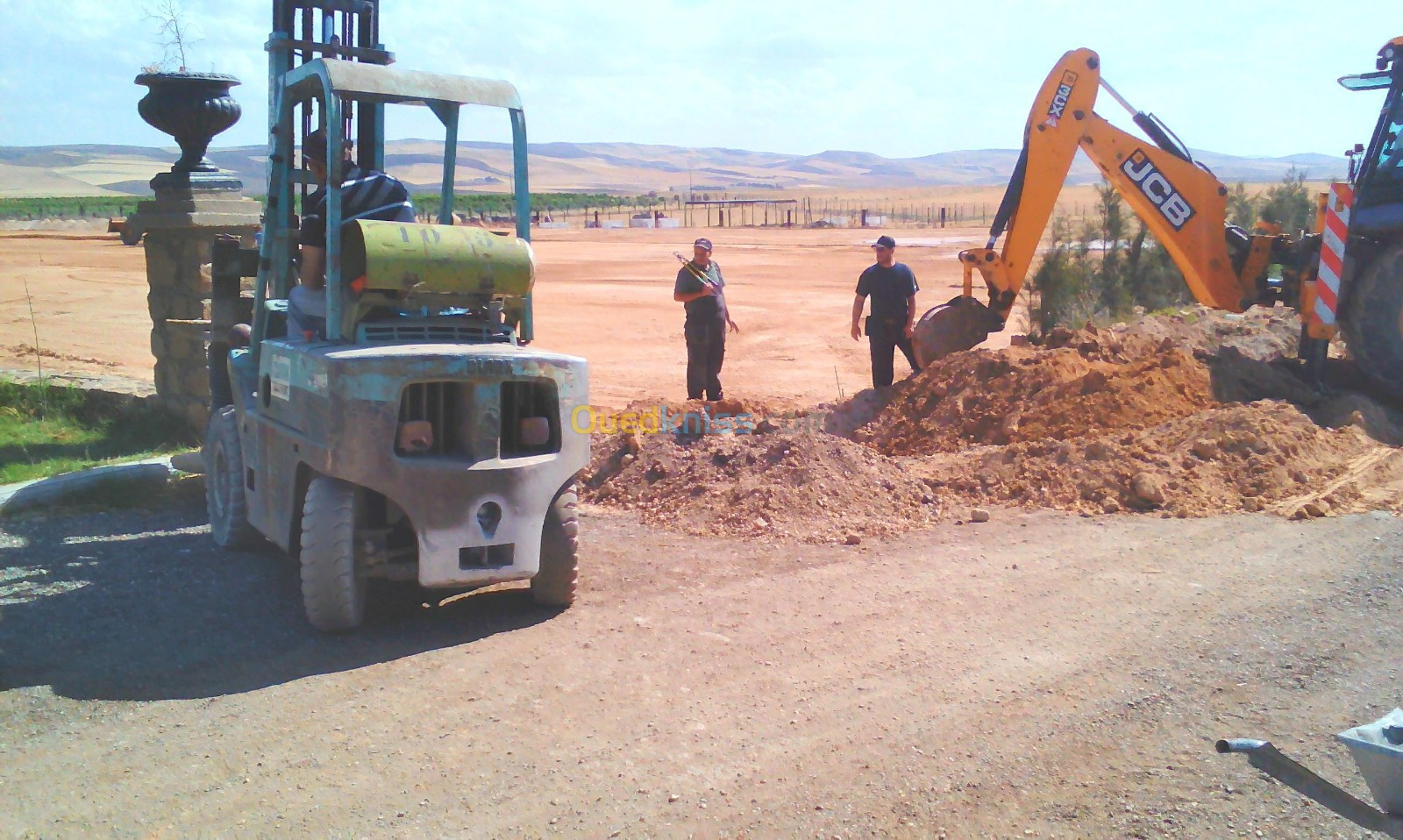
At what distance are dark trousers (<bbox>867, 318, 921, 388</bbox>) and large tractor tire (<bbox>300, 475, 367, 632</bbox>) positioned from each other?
6344 millimetres

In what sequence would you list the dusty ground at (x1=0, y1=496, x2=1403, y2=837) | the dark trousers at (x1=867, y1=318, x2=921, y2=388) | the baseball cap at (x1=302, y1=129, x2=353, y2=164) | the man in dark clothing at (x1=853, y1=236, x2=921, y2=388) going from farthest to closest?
the dark trousers at (x1=867, y1=318, x2=921, y2=388), the man in dark clothing at (x1=853, y1=236, x2=921, y2=388), the baseball cap at (x1=302, y1=129, x2=353, y2=164), the dusty ground at (x1=0, y1=496, x2=1403, y2=837)

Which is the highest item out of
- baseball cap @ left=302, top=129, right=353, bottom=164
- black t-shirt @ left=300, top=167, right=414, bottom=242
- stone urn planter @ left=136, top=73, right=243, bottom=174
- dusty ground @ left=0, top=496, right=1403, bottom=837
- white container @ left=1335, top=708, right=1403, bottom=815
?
stone urn planter @ left=136, top=73, right=243, bottom=174

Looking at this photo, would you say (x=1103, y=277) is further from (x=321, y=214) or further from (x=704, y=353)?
(x=321, y=214)

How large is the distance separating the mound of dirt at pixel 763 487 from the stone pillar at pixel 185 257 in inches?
148

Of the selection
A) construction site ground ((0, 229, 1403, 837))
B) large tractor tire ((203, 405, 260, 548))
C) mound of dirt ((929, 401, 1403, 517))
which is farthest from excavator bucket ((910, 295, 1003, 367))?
large tractor tire ((203, 405, 260, 548))

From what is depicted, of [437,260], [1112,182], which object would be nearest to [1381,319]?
[1112,182]

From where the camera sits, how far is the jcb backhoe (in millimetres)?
10344

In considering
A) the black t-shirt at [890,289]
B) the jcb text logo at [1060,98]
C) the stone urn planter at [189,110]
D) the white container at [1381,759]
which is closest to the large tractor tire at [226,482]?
the stone urn planter at [189,110]

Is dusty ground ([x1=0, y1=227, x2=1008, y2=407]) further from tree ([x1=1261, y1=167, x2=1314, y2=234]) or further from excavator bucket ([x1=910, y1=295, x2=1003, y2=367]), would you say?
tree ([x1=1261, y1=167, x2=1314, y2=234])

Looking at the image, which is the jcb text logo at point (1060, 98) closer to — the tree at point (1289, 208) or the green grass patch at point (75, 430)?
the green grass patch at point (75, 430)

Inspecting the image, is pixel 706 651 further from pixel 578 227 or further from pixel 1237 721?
pixel 578 227

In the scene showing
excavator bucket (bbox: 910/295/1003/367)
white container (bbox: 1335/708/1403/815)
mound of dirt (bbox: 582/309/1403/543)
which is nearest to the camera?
white container (bbox: 1335/708/1403/815)

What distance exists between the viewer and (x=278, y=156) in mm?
6379

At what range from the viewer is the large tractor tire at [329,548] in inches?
215
